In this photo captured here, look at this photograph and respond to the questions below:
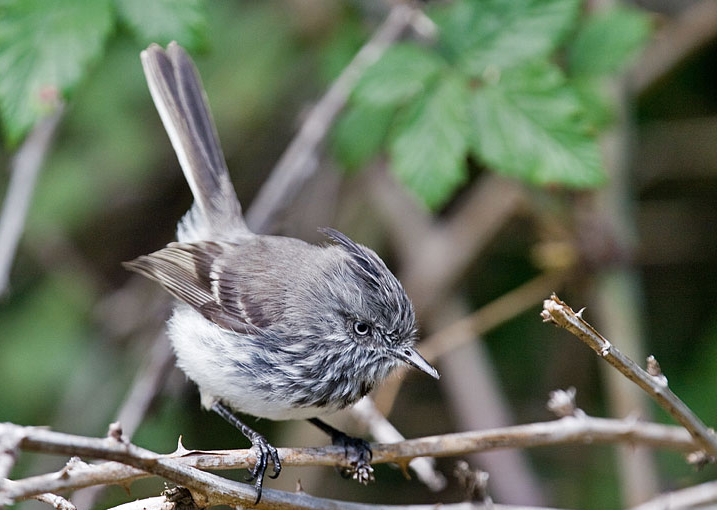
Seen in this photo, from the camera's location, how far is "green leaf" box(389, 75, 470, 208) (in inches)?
132

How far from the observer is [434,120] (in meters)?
3.43

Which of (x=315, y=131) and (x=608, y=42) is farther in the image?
(x=315, y=131)

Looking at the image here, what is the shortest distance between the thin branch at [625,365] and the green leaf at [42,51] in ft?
6.50

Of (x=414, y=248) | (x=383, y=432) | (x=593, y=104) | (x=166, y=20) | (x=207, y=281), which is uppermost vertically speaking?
(x=593, y=104)

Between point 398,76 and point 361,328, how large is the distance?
1155 millimetres

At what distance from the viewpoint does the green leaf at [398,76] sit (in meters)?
3.52

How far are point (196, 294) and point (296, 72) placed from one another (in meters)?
2.33

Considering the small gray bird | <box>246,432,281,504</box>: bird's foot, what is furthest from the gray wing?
<box>246,432,281,504</box>: bird's foot

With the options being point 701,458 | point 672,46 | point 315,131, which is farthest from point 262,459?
point 672,46

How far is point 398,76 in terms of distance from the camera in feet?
11.7

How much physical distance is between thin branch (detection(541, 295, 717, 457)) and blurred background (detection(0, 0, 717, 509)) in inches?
69.1

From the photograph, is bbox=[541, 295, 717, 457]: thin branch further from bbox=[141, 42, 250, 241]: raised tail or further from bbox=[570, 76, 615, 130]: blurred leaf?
bbox=[141, 42, 250, 241]: raised tail

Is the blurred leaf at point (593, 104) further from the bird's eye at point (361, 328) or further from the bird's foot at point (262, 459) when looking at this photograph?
the bird's foot at point (262, 459)

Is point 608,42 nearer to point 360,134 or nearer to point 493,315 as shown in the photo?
point 360,134
